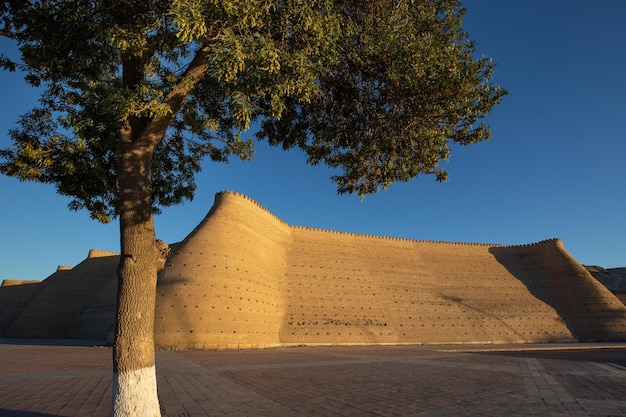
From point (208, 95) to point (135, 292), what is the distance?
4.47m

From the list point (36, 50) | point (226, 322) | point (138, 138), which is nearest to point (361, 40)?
point (138, 138)

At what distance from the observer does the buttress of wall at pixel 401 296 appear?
36.2 meters

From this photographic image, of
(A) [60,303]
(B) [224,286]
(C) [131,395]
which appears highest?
(A) [60,303]

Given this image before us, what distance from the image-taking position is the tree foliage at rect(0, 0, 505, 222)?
17.7 ft

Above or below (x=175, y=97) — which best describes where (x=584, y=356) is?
below

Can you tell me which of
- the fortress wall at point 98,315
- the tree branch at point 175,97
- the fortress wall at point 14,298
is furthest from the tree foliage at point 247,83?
the fortress wall at point 14,298

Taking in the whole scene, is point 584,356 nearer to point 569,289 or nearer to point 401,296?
point 401,296

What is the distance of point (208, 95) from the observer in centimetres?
810

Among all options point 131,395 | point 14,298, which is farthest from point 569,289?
point 14,298

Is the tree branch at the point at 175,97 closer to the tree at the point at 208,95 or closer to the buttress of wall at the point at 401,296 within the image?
the tree at the point at 208,95

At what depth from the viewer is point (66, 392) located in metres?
8.79

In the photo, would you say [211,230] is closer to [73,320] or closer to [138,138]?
[73,320]

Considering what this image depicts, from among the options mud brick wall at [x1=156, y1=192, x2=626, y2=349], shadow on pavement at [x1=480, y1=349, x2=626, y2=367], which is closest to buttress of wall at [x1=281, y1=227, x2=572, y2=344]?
mud brick wall at [x1=156, y1=192, x2=626, y2=349]

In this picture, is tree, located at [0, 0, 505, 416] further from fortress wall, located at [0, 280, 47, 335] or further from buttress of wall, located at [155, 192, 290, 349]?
fortress wall, located at [0, 280, 47, 335]
